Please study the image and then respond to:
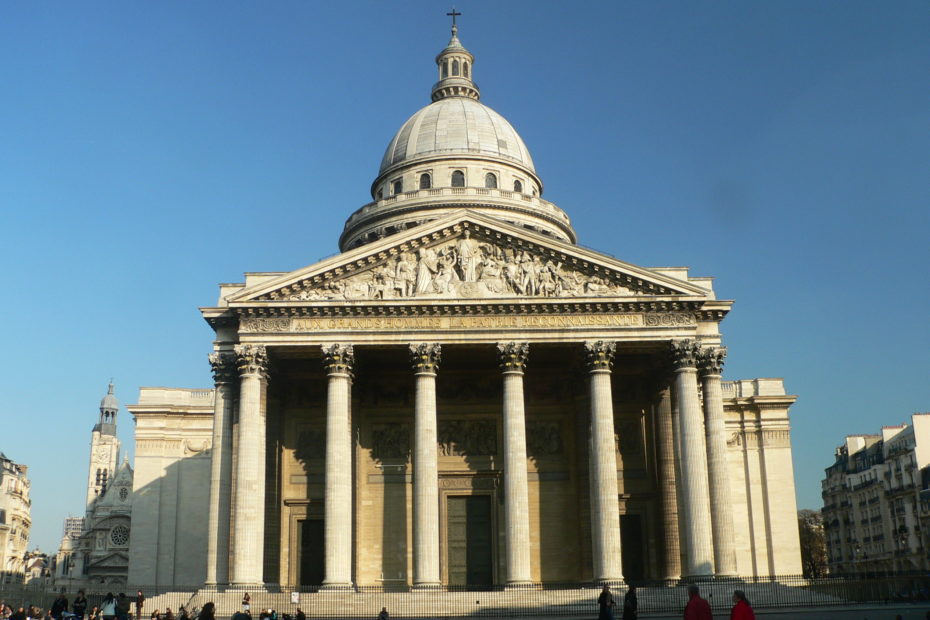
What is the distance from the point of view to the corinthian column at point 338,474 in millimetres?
36594

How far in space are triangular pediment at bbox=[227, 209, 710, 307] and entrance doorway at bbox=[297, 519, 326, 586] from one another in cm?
1020

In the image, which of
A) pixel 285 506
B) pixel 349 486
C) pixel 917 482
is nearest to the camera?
pixel 349 486

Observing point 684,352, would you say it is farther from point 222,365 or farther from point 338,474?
point 222,365

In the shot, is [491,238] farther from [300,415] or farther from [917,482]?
[917,482]

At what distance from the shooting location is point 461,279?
128 feet

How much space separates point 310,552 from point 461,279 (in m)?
13.4

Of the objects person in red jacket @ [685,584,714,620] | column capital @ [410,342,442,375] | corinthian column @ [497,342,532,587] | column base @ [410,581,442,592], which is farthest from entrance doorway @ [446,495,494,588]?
person in red jacket @ [685,584,714,620]

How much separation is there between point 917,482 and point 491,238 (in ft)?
137

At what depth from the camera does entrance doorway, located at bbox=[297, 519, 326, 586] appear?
1636 inches

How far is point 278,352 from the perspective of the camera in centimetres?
3916

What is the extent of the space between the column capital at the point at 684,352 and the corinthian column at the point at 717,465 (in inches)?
42.1

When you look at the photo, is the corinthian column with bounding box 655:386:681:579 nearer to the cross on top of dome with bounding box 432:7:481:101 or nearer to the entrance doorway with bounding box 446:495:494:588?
the entrance doorway with bounding box 446:495:494:588

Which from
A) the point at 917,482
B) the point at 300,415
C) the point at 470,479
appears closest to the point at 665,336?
the point at 470,479

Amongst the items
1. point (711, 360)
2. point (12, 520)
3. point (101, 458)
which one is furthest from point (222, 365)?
point (101, 458)
